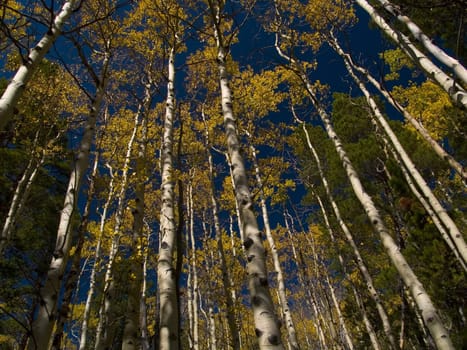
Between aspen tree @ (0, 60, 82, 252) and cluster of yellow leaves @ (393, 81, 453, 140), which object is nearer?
aspen tree @ (0, 60, 82, 252)

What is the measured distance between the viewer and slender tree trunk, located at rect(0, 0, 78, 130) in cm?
285

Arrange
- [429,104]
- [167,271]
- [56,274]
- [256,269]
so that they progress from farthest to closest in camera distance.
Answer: [429,104]
[167,271]
[56,274]
[256,269]

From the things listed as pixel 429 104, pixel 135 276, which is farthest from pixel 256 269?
pixel 429 104

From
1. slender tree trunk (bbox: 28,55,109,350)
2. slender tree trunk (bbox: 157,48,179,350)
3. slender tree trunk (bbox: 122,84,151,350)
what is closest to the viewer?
slender tree trunk (bbox: 28,55,109,350)

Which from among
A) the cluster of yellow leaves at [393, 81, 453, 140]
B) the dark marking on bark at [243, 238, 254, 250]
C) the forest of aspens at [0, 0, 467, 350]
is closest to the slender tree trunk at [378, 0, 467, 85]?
the forest of aspens at [0, 0, 467, 350]

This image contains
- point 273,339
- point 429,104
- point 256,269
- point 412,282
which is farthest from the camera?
point 429,104

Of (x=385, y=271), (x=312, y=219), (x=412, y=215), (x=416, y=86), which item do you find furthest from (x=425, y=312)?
(x=312, y=219)

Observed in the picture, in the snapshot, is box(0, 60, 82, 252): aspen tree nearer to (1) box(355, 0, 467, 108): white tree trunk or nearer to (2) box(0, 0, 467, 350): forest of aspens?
(2) box(0, 0, 467, 350): forest of aspens

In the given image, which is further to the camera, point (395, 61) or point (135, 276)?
point (395, 61)

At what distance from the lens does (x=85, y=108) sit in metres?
11.2

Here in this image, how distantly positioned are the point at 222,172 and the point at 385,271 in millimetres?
6841

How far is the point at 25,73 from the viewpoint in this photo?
323cm

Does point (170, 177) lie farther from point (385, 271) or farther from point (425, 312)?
point (385, 271)

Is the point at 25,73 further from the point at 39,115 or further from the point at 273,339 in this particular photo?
the point at 39,115
